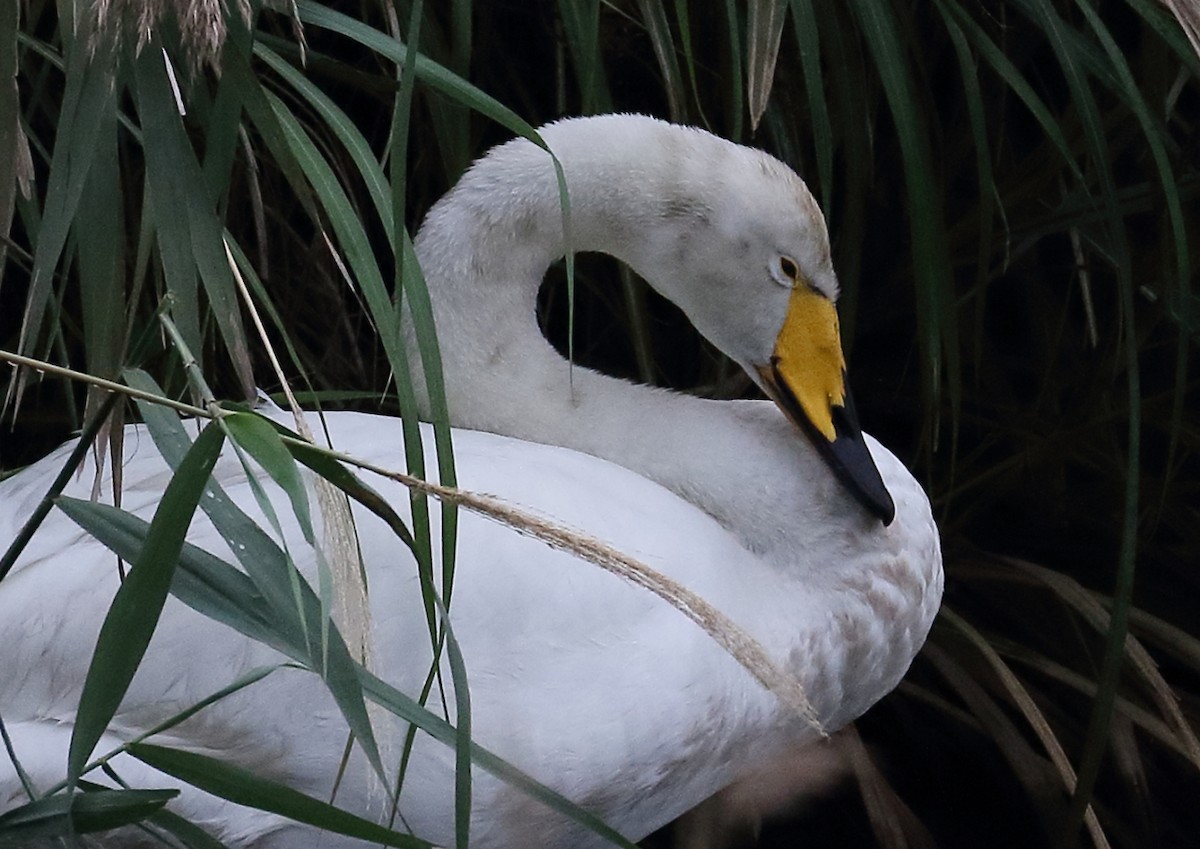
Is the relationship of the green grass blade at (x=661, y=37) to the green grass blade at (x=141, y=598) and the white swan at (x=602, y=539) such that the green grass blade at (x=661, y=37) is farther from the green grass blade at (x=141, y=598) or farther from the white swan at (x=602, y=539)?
the green grass blade at (x=141, y=598)

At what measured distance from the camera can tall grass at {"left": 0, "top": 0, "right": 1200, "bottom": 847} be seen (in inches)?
38.3

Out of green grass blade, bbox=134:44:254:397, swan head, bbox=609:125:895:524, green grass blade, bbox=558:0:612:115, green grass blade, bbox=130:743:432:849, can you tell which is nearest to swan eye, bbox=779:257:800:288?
swan head, bbox=609:125:895:524

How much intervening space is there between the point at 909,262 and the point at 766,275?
0.48 meters

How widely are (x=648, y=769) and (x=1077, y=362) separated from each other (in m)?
0.84

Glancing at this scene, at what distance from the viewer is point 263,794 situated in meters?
0.78

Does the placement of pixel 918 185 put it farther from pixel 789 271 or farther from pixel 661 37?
pixel 661 37

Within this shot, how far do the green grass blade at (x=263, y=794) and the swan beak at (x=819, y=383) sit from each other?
2.02 feet

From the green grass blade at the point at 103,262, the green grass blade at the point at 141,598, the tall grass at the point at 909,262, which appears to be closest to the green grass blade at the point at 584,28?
the tall grass at the point at 909,262

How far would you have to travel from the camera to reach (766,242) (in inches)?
51.3

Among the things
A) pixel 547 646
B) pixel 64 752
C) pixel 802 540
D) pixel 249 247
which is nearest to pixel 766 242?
pixel 802 540

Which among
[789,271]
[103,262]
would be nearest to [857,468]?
[789,271]

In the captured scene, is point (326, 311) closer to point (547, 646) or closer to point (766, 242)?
point (766, 242)

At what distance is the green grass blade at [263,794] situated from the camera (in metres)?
0.77

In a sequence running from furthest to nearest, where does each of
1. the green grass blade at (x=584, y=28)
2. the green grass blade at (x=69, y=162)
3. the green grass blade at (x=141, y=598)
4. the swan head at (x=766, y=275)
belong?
the swan head at (x=766, y=275) < the green grass blade at (x=584, y=28) < the green grass blade at (x=69, y=162) < the green grass blade at (x=141, y=598)
